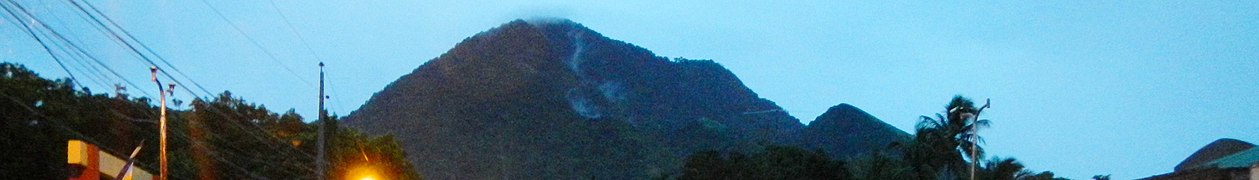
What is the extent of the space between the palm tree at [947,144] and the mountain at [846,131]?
197 ft

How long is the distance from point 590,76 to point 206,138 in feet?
323

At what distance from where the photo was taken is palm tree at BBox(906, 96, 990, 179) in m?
52.6

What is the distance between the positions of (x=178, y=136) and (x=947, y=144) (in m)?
25.3

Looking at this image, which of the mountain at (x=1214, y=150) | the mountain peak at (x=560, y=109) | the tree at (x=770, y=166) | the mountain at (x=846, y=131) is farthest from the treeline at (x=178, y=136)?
the mountain at (x=846, y=131)

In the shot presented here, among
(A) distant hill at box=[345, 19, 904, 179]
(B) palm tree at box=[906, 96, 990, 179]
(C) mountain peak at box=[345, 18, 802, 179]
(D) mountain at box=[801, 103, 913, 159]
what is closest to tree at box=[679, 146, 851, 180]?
(B) palm tree at box=[906, 96, 990, 179]

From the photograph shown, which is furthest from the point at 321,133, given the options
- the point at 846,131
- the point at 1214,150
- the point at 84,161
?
the point at 846,131

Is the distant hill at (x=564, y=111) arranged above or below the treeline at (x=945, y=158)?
above

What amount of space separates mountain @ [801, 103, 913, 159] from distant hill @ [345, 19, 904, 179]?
0.61ft

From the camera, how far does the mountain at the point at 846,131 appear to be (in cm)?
11656

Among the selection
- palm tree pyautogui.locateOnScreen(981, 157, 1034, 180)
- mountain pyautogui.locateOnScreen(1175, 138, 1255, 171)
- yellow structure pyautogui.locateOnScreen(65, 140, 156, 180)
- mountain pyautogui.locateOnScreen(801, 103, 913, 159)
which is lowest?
yellow structure pyautogui.locateOnScreen(65, 140, 156, 180)

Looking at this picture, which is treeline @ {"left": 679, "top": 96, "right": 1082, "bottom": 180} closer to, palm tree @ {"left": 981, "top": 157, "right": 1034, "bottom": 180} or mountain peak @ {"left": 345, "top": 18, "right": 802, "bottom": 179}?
palm tree @ {"left": 981, "top": 157, "right": 1034, "bottom": 180}

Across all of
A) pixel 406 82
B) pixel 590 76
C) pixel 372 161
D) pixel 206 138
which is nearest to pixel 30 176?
pixel 206 138

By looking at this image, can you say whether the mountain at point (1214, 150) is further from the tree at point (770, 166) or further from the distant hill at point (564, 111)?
the distant hill at point (564, 111)

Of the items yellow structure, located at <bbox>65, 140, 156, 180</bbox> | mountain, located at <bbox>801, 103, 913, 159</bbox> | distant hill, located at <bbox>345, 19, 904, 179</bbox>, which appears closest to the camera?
yellow structure, located at <bbox>65, 140, 156, 180</bbox>
